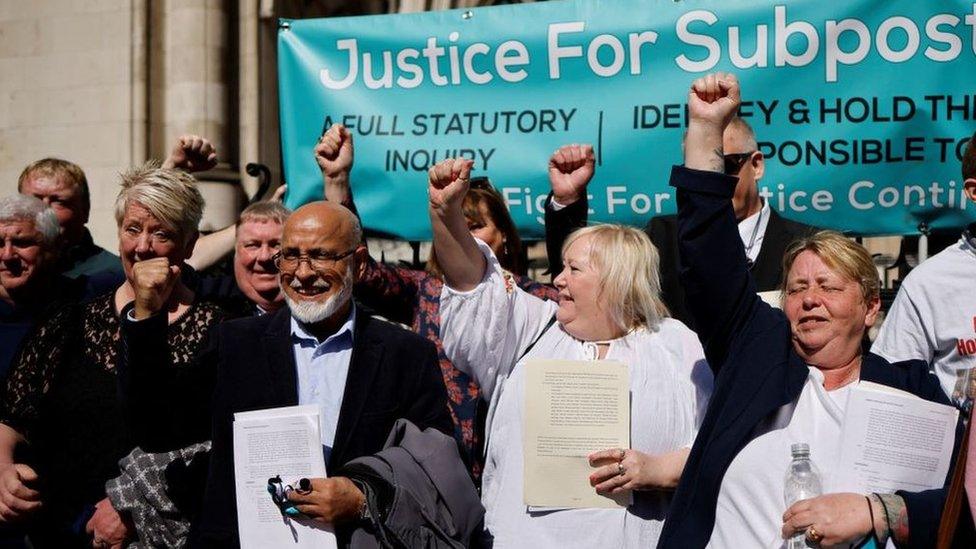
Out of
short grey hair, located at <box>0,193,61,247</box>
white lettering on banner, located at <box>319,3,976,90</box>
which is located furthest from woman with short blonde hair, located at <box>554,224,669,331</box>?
short grey hair, located at <box>0,193,61,247</box>

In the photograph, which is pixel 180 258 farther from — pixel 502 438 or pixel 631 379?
pixel 631 379

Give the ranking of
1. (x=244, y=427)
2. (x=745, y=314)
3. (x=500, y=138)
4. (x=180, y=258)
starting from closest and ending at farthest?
(x=745, y=314) → (x=244, y=427) → (x=180, y=258) → (x=500, y=138)

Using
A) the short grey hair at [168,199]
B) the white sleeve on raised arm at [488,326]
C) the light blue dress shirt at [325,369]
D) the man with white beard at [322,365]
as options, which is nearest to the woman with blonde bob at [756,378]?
the white sleeve on raised arm at [488,326]

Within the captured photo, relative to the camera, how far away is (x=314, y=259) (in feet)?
12.5

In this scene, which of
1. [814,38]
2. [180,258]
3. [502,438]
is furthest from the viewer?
[814,38]

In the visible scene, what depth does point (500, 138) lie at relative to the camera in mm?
5418

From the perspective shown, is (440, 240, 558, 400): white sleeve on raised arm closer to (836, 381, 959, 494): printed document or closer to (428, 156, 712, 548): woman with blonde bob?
(428, 156, 712, 548): woman with blonde bob

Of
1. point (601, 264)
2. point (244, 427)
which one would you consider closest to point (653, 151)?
point (601, 264)

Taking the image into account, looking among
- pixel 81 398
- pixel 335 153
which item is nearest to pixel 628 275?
pixel 335 153

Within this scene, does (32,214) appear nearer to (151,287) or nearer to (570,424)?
(151,287)

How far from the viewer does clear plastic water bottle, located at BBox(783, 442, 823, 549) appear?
10.1 feet

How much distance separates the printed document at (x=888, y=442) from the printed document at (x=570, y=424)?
0.73m

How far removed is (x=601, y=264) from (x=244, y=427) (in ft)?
3.74

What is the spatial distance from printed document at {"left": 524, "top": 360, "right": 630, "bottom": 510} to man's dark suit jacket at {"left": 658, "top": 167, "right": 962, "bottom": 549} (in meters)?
0.41
